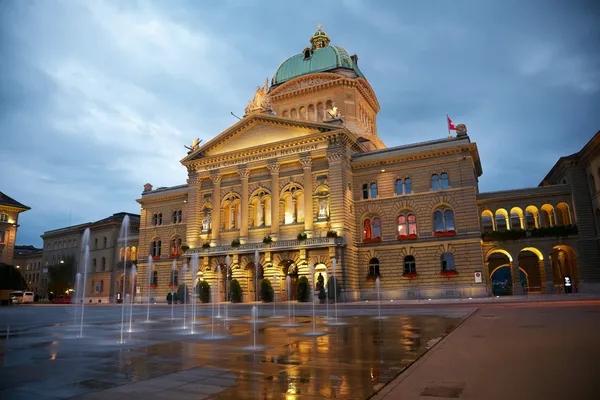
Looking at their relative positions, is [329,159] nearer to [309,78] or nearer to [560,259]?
[309,78]

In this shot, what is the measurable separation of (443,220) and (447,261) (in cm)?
413

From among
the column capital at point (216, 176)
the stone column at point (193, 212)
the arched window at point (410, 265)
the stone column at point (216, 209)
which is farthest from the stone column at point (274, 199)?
the arched window at point (410, 265)

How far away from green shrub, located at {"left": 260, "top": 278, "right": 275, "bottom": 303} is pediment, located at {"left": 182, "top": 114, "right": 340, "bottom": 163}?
1559cm

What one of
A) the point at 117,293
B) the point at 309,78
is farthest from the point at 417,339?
the point at 117,293

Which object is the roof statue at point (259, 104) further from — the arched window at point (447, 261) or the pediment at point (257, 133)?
the arched window at point (447, 261)

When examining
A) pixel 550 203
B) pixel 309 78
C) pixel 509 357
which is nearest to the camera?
pixel 509 357

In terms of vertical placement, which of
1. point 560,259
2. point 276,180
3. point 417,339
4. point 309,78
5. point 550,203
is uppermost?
point 309,78

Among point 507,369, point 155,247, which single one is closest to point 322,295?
point 155,247

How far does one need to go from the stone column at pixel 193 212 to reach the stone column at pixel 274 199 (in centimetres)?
1055

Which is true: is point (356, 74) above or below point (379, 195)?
above

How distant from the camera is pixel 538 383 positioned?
661cm

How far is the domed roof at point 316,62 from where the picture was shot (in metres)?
64.8

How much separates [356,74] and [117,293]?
159 ft

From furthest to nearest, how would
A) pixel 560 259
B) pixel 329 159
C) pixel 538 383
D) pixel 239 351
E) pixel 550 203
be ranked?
pixel 560 259 < pixel 329 159 < pixel 550 203 < pixel 239 351 < pixel 538 383
